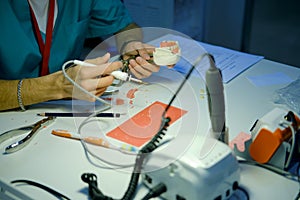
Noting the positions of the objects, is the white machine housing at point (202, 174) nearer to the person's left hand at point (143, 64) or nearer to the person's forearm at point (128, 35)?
the person's left hand at point (143, 64)

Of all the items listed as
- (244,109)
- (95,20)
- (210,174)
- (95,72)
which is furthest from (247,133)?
(95,20)

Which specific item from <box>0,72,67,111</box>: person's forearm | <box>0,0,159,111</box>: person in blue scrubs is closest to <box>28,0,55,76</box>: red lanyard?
<box>0,0,159,111</box>: person in blue scrubs

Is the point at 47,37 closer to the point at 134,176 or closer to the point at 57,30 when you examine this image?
the point at 57,30

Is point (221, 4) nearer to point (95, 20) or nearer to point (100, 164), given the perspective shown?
point (95, 20)

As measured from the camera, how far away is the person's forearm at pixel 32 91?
1.14 meters

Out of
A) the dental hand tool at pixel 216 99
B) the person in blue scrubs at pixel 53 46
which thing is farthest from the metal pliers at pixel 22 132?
the dental hand tool at pixel 216 99

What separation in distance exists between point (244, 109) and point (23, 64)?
74cm

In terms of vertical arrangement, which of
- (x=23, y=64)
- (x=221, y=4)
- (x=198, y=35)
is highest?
(x=23, y=64)

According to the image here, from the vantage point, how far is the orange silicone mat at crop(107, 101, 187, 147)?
0.97 meters

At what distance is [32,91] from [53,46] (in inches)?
11.1

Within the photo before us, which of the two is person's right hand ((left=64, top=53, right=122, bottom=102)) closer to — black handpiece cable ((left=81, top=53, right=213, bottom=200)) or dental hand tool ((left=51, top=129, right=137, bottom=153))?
dental hand tool ((left=51, top=129, right=137, bottom=153))

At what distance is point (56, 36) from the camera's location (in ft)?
4.53

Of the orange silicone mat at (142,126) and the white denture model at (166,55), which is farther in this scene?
the white denture model at (166,55)

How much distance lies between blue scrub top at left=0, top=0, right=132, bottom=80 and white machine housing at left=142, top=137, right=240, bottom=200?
2.40 feet
